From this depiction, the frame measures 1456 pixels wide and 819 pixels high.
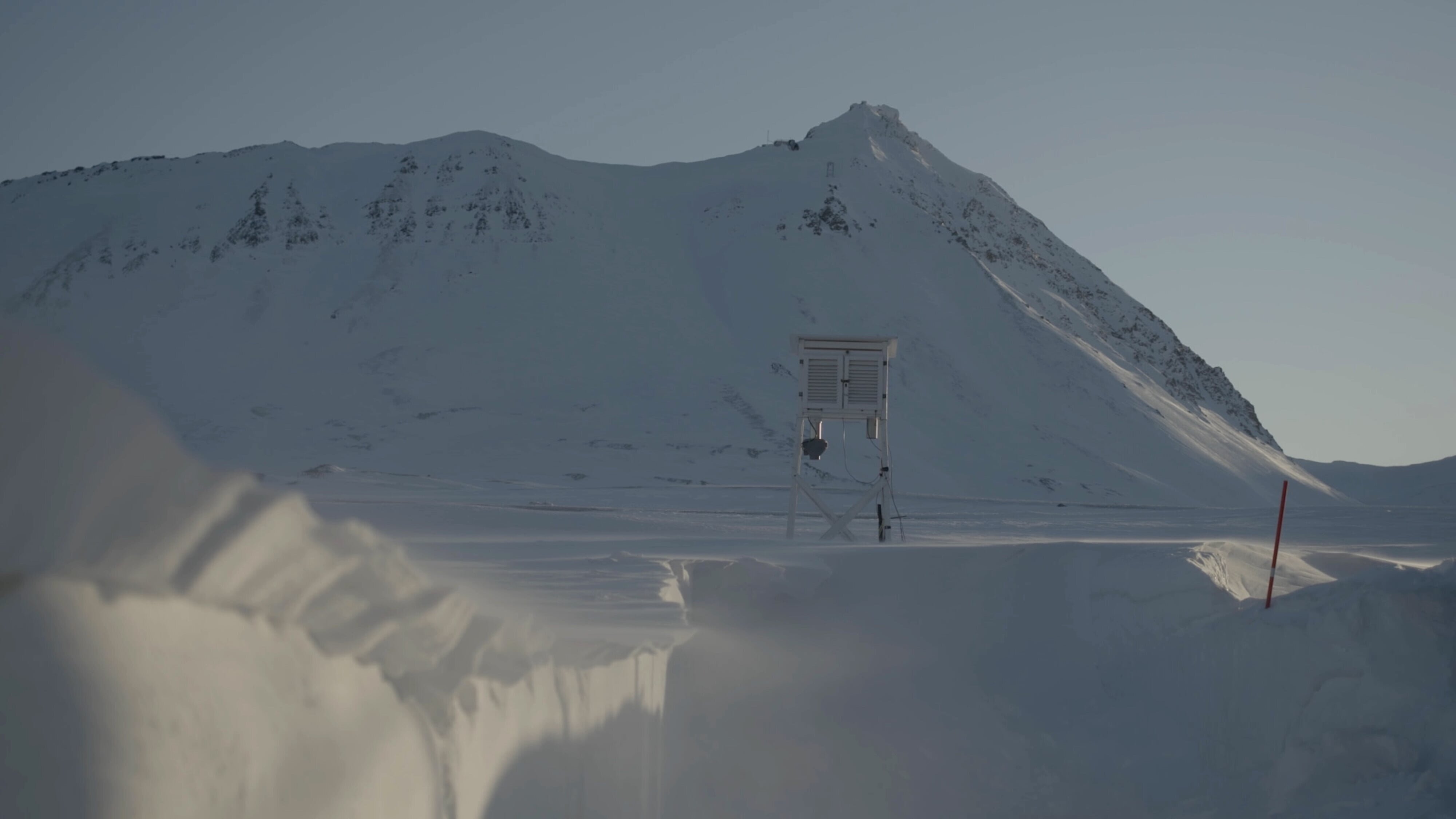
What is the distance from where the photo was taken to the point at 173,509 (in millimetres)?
1304

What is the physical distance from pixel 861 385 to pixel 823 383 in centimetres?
43

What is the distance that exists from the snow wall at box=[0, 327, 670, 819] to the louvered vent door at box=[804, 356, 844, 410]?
34.4 ft

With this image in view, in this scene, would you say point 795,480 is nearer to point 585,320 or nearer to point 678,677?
point 678,677

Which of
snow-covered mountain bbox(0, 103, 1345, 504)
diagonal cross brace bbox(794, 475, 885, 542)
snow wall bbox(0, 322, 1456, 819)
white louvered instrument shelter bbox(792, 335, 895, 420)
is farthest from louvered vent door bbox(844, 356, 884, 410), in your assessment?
snow-covered mountain bbox(0, 103, 1345, 504)

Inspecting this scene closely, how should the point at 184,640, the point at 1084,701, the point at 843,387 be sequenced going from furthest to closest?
the point at 843,387 → the point at 1084,701 → the point at 184,640

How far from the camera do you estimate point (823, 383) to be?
1247 cm

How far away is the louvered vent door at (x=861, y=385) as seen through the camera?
12469 millimetres

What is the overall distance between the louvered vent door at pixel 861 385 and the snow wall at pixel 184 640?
1058 cm

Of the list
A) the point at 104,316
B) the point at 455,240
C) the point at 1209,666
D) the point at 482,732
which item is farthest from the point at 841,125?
the point at 482,732

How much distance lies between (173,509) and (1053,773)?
580 centimetres

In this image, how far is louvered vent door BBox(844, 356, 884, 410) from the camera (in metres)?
12.5

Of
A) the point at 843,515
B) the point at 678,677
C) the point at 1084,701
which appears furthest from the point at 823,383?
the point at 678,677

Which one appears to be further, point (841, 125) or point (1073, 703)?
point (841, 125)

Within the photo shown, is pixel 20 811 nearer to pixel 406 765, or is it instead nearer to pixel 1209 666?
pixel 406 765
